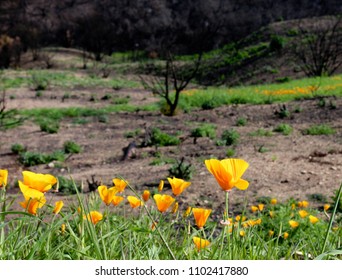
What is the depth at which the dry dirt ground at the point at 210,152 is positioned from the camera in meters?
5.44

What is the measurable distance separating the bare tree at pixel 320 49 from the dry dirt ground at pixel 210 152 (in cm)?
896

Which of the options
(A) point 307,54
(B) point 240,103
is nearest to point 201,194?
(B) point 240,103

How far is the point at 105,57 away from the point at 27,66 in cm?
806

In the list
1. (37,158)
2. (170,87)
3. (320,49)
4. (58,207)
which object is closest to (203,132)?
(37,158)

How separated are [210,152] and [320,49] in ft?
49.4

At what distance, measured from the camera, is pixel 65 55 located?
3784 centimetres

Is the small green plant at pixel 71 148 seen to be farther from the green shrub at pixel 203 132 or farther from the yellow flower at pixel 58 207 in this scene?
the yellow flower at pixel 58 207

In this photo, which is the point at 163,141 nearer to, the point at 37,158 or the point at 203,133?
the point at 203,133

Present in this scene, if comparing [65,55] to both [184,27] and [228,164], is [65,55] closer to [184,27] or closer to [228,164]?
[184,27]

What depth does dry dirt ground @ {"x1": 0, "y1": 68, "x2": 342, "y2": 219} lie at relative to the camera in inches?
214

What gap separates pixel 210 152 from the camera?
7441 millimetres

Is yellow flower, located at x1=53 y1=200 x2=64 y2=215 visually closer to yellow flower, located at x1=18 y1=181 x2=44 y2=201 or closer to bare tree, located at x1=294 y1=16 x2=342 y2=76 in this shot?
yellow flower, located at x1=18 y1=181 x2=44 y2=201

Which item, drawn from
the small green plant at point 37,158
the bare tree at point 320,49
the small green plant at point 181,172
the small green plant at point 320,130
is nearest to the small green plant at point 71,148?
the small green plant at point 37,158

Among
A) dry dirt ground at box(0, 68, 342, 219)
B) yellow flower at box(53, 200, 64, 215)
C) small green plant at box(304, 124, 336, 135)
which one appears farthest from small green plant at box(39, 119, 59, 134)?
yellow flower at box(53, 200, 64, 215)
